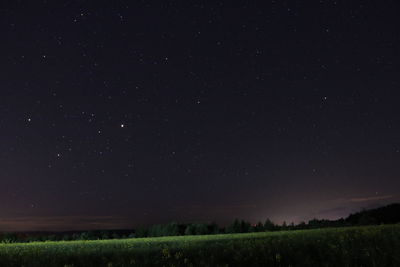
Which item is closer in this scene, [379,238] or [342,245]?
[342,245]

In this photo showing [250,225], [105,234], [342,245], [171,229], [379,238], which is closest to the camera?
[342,245]

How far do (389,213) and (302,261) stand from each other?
237 ft

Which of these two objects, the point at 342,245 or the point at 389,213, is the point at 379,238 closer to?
the point at 342,245

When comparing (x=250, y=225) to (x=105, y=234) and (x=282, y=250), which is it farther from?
(x=282, y=250)

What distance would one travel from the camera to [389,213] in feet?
250

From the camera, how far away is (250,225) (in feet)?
209

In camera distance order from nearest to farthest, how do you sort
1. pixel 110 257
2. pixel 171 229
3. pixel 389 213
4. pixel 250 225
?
pixel 110 257
pixel 171 229
pixel 250 225
pixel 389 213

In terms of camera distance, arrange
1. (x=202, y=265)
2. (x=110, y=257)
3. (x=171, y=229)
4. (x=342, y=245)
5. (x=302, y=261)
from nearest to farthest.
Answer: (x=202, y=265) < (x=302, y=261) < (x=110, y=257) < (x=342, y=245) < (x=171, y=229)

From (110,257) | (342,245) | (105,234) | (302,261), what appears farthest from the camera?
(105,234)

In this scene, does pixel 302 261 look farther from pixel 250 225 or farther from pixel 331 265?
pixel 250 225

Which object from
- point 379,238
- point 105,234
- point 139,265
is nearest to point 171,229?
point 105,234

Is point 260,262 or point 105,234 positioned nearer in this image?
point 260,262

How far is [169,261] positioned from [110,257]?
2302mm

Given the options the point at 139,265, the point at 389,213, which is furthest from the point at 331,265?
the point at 389,213
